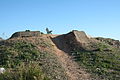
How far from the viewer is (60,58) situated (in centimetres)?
2206

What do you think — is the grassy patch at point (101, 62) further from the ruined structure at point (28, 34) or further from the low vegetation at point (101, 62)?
the ruined structure at point (28, 34)

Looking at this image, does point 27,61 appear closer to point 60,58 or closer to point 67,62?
point 60,58

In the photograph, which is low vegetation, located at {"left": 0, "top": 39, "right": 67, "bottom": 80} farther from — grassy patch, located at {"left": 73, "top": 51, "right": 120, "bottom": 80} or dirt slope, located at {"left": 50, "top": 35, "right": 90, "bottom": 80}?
grassy patch, located at {"left": 73, "top": 51, "right": 120, "bottom": 80}

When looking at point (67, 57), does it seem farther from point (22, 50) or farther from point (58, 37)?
point (58, 37)

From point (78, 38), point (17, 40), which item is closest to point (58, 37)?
point (78, 38)

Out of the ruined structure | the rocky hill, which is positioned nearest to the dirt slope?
the rocky hill

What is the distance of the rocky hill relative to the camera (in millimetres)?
16703

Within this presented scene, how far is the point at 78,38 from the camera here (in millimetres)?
28500

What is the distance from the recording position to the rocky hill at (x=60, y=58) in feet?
54.8

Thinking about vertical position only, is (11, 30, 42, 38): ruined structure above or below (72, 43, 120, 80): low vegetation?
above

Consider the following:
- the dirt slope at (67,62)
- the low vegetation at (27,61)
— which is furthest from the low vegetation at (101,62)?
the low vegetation at (27,61)

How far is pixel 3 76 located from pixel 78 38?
1568 cm

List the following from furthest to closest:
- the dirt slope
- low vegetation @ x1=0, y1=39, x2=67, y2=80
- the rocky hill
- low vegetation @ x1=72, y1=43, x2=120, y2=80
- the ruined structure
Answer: the ruined structure, low vegetation @ x1=72, y1=43, x2=120, y2=80, the dirt slope, the rocky hill, low vegetation @ x1=0, y1=39, x2=67, y2=80

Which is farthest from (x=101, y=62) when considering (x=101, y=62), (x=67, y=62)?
(x=67, y=62)
